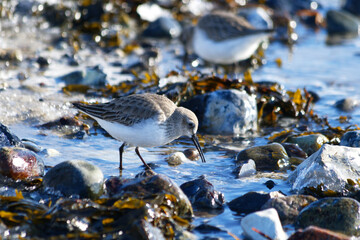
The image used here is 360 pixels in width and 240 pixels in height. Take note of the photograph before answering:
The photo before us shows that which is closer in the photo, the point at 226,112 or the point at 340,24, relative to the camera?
the point at 226,112

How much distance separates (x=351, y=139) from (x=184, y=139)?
6.69 feet

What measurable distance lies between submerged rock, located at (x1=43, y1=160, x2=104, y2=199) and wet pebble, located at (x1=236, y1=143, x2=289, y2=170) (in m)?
1.87

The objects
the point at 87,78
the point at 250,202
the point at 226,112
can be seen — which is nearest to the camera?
the point at 250,202

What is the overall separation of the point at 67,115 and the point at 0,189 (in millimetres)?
2273

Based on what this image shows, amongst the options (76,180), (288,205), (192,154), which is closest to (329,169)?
(288,205)

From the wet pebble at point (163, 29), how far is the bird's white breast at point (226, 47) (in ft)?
7.43

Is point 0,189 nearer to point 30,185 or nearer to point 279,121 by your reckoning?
point 30,185

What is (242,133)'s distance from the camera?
6.75 m

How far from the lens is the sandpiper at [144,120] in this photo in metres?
5.06

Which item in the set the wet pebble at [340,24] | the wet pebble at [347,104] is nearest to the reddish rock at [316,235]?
the wet pebble at [347,104]

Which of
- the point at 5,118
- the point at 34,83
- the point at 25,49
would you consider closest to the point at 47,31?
the point at 25,49

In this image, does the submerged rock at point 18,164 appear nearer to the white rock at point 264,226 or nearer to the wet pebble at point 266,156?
the white rock at point 264,226

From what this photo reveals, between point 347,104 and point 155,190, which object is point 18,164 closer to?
point 155,190

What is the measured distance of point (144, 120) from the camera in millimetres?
5082
